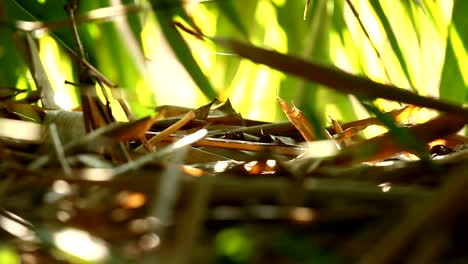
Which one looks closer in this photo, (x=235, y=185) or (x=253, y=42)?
(x=235, y=185)

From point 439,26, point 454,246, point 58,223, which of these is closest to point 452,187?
point 454,246

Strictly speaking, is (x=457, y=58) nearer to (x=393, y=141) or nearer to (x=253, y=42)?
(x=253, y=42)

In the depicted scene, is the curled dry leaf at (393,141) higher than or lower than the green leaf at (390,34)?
lower

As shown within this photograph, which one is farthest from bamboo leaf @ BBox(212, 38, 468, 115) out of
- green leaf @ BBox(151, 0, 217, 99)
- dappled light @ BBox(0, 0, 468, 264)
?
green leaf @ BBox(151, 0, 217, 99)

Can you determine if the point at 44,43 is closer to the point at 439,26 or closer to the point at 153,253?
the point at 439,26

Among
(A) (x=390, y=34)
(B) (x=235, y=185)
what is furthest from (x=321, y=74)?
(A) (x=390, y=34)

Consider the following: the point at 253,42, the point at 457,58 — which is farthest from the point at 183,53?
the point at 457,58

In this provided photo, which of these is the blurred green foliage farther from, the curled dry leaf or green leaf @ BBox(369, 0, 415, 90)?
the curled dry leaf

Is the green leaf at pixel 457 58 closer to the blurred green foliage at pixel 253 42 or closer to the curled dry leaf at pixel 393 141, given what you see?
the blurred green foliage at pixel 253 42

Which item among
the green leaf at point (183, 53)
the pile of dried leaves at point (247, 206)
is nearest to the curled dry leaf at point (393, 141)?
the pile of dried leaves at point (247, 206)
